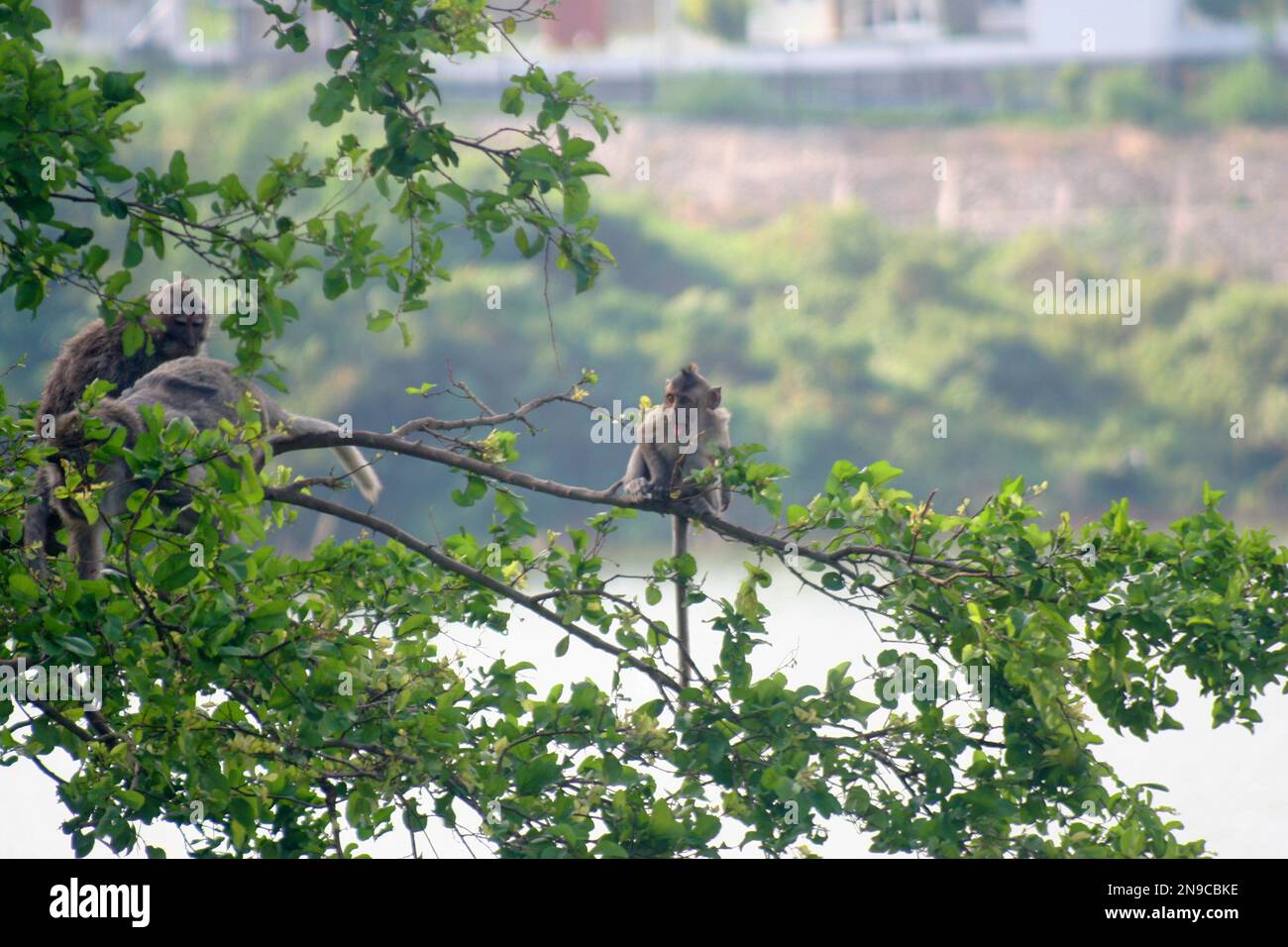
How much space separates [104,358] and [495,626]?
93.1 inches

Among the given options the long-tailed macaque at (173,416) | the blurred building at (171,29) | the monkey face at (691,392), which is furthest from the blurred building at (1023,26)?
the long-tailed macaque at (173,416)

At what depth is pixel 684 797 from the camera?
5578 mm

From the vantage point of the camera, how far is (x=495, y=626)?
6.05 metres

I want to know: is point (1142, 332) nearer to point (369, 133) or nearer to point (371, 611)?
point (369, 133)

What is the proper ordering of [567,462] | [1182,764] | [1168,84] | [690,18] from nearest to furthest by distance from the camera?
[1182,764] → [567,462] → [1168,84] → [690,18]

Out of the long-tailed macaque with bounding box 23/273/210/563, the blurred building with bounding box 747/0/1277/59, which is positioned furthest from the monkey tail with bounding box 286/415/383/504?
the blurred building with bounding box 747/0/1277/59

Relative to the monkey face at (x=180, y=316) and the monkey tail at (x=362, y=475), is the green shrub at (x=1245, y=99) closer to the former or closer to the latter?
the monkey face at (x=180, y=316)

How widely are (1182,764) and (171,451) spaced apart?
495 inches

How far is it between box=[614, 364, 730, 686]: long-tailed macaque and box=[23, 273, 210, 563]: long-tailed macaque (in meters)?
2.14

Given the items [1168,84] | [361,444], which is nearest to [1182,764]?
[361,444]

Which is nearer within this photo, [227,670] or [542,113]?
[227,670]

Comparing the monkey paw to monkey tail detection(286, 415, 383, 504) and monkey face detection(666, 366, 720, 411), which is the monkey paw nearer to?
monkey face detection(666, 366, 720, 411)

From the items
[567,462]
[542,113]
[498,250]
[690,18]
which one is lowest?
[542,113]

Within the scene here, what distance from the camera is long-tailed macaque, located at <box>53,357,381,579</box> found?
5.97 m
